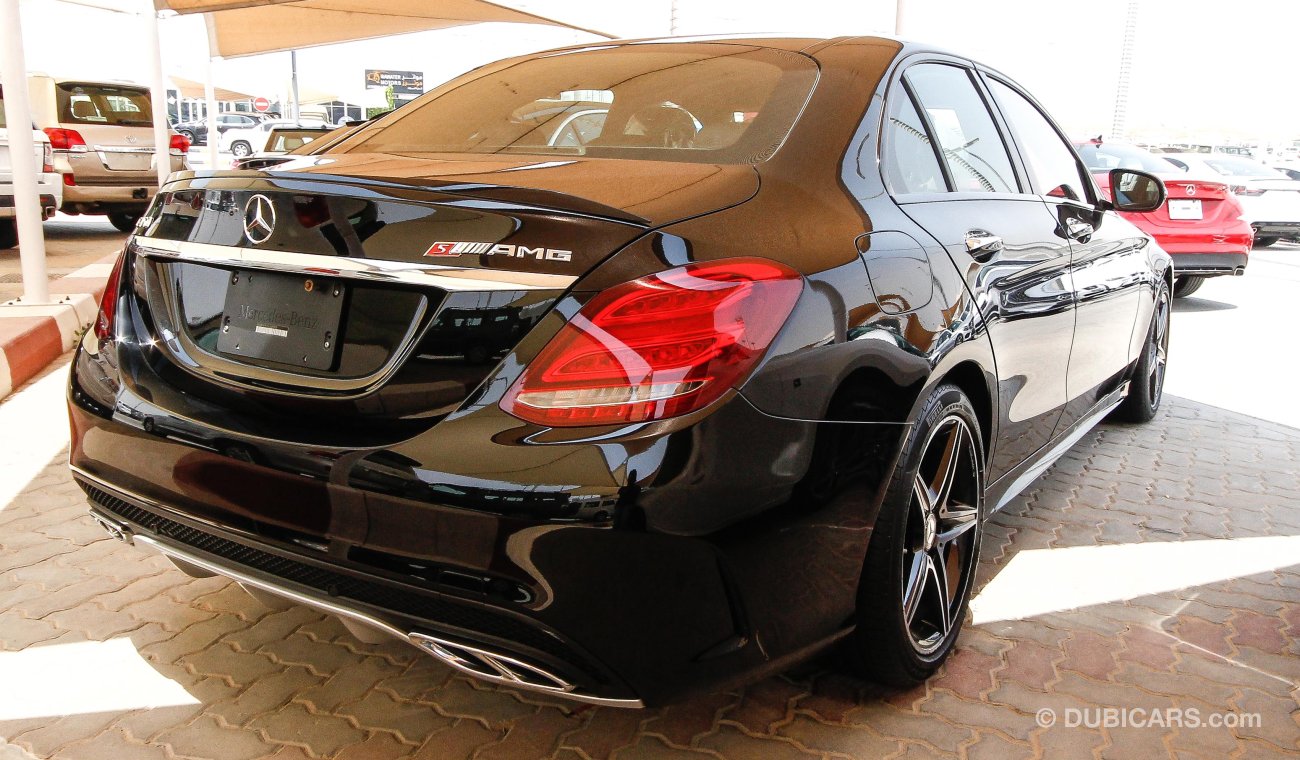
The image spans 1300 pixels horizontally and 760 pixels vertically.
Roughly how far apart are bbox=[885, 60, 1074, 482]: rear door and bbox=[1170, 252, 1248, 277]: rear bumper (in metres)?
6.80

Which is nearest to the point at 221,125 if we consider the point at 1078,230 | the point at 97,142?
the point at 97,142

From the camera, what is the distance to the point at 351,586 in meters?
1.84

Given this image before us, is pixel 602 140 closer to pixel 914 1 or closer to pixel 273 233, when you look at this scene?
pixel 273 233

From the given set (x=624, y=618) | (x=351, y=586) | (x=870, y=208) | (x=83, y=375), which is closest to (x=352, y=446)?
(x=351, y=586)

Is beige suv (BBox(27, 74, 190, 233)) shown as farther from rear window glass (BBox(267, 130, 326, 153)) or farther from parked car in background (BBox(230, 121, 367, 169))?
parked car in background (BBox(230, 121, 367, 169))

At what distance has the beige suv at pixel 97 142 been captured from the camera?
12242 millimetres

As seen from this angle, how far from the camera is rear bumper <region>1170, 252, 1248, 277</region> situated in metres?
9.19

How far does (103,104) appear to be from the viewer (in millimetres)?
12703

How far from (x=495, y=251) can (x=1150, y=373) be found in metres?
4.29

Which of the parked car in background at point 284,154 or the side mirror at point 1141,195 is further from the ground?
the parked car in background at point 284,154

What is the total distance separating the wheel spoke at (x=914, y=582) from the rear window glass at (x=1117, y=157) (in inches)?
347

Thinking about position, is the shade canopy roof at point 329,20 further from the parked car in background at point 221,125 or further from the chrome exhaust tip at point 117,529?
the parked car in background at point 221,125

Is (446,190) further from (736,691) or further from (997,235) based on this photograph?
(997,235)

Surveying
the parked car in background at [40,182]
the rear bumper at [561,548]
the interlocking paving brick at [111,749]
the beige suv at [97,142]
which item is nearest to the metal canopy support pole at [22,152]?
the parked car in background at [40,182]
